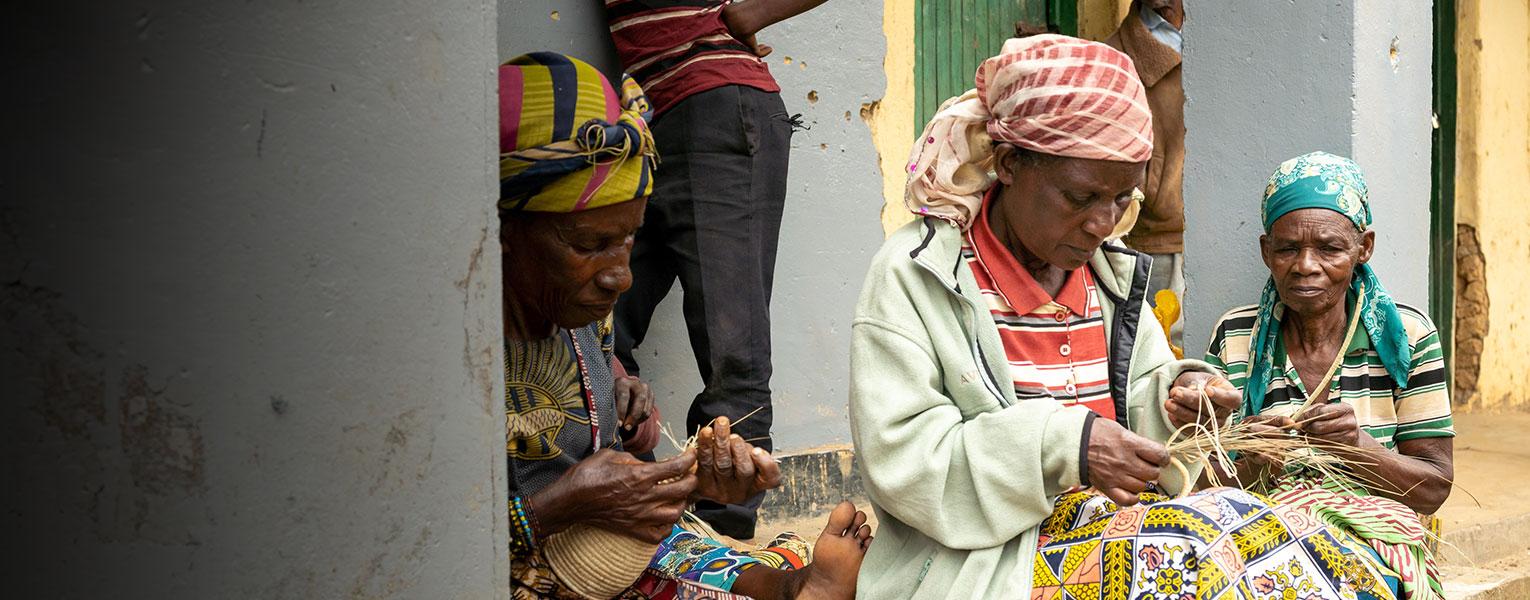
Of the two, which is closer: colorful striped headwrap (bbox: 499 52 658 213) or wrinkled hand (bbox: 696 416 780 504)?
colorful striped headwrap (bbox: 499 52 658 213)

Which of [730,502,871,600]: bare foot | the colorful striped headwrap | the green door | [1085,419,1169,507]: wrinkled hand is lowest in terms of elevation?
[730,502,871,600]: bare foot

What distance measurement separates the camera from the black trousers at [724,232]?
424cm

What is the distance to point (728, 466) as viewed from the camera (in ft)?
9.18

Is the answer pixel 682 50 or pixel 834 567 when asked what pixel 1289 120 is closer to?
pixel 682 50

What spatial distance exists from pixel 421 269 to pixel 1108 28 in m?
6.45

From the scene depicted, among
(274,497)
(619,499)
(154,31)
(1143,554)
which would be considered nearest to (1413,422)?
(1143,554)

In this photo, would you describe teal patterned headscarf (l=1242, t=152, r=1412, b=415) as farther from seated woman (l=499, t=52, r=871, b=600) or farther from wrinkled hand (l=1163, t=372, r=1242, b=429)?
seated woman (l=499, t=52, r=871, b=600)

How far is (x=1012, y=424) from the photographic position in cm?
256

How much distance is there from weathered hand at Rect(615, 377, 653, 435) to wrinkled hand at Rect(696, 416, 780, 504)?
0.38m

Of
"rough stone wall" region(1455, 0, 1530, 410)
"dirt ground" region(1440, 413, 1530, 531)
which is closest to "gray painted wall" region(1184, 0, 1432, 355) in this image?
"dirt ground" region(1440, 413, 1530, 531)

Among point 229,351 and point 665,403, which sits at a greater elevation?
point 229,351

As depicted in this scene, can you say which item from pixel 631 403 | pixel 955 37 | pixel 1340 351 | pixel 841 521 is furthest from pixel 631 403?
pixel 955 37

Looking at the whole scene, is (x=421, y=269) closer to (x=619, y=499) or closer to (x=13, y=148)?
(x=13, y=148)

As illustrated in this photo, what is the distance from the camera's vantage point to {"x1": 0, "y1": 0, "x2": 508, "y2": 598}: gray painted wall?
1622 mm
